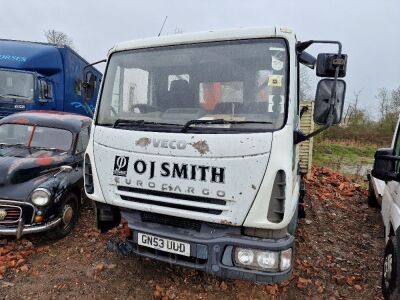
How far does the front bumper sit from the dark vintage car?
1.92m

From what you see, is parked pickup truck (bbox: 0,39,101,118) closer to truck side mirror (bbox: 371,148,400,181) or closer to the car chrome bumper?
the car chrome bumper

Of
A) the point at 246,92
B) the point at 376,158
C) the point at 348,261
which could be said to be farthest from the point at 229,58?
the point at 348,261

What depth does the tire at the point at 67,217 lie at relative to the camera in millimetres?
4309

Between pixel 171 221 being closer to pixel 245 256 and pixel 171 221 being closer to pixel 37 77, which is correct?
pixel 245 256

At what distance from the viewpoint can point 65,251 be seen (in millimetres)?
4141

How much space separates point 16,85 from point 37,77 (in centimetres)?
60

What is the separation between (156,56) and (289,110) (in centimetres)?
144

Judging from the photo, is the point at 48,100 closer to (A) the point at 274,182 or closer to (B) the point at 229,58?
(B) the point at 229,58

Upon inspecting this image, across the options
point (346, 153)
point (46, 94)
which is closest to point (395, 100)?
Result: point (346, 153)

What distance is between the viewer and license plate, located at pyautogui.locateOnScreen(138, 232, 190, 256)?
2811 mm

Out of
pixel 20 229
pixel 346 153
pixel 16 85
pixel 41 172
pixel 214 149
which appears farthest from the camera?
pixel 346 153

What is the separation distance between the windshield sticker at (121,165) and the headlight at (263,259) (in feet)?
4.04

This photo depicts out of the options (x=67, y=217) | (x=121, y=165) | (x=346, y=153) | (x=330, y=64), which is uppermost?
(x=330, y=64)

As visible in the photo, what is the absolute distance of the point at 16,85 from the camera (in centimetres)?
916
